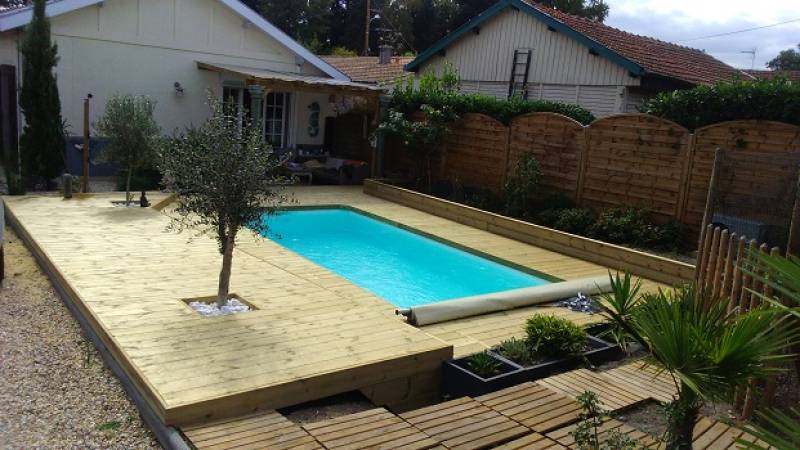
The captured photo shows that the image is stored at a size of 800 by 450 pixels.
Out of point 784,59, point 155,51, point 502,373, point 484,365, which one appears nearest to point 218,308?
point 484,365

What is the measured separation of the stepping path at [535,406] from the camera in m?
4.30

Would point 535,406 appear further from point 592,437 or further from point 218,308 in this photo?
point 218,308

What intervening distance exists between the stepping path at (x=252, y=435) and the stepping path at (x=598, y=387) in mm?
2007

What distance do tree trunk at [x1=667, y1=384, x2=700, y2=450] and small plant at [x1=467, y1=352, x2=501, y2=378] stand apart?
1.97 meters

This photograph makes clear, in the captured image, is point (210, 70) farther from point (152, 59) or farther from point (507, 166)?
point (507, 166)

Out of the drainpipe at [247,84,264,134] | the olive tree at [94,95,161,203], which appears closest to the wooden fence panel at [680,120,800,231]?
the olive tree at [94,95,161,203]

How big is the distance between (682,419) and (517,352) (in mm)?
2309

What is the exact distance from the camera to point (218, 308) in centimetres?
607

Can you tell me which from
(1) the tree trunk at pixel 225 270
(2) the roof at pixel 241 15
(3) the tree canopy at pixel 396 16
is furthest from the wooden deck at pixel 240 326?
(3) the tree canopy at pixel 396 16

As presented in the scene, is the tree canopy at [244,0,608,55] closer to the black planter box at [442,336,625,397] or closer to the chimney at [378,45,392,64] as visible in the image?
the chimney at [378,45,392,64]

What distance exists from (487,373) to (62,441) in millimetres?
3033

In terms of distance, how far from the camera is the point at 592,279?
8.11m

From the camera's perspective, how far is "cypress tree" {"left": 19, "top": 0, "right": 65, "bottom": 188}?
39.3ft

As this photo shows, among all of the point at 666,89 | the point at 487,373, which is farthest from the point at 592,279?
the point at 666,89
